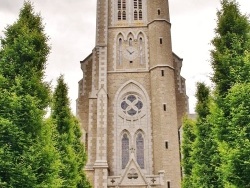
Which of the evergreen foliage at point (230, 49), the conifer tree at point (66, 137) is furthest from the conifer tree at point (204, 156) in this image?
the conifer tree at point (66, 137)

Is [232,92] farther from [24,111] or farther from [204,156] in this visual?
[24,111]

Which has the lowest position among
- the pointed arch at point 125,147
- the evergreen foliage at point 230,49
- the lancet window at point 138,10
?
the pointed arch at point 125,147

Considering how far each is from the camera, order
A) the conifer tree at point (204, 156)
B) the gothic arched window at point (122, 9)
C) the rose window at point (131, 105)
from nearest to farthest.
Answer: the conifer tree at point (204, 156) < the rose window at point (131, 105) < the gothic arched window at point (122, 9)

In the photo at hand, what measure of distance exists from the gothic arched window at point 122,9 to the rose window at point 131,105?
327 inches

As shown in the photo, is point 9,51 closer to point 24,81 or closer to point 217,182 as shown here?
point 24,81

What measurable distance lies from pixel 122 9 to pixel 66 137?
20.5m

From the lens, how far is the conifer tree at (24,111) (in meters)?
12.7

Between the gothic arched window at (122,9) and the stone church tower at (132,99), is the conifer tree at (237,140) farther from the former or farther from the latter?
the gothic arched window at (122,9)

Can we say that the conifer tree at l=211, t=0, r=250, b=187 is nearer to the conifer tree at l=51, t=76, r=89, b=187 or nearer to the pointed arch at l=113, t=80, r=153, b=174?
the conifer tree at l=51, t=76, r=89, b=187

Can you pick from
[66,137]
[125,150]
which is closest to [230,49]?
[66,137]

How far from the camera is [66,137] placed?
20703 mm

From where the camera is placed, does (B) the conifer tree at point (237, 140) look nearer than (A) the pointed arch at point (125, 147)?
Yes

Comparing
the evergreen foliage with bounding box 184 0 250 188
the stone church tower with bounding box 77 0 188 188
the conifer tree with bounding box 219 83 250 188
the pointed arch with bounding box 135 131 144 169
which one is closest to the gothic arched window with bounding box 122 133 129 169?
the stone church tower with bounding box 77 0 188 188

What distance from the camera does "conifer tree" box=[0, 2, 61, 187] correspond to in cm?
1273
